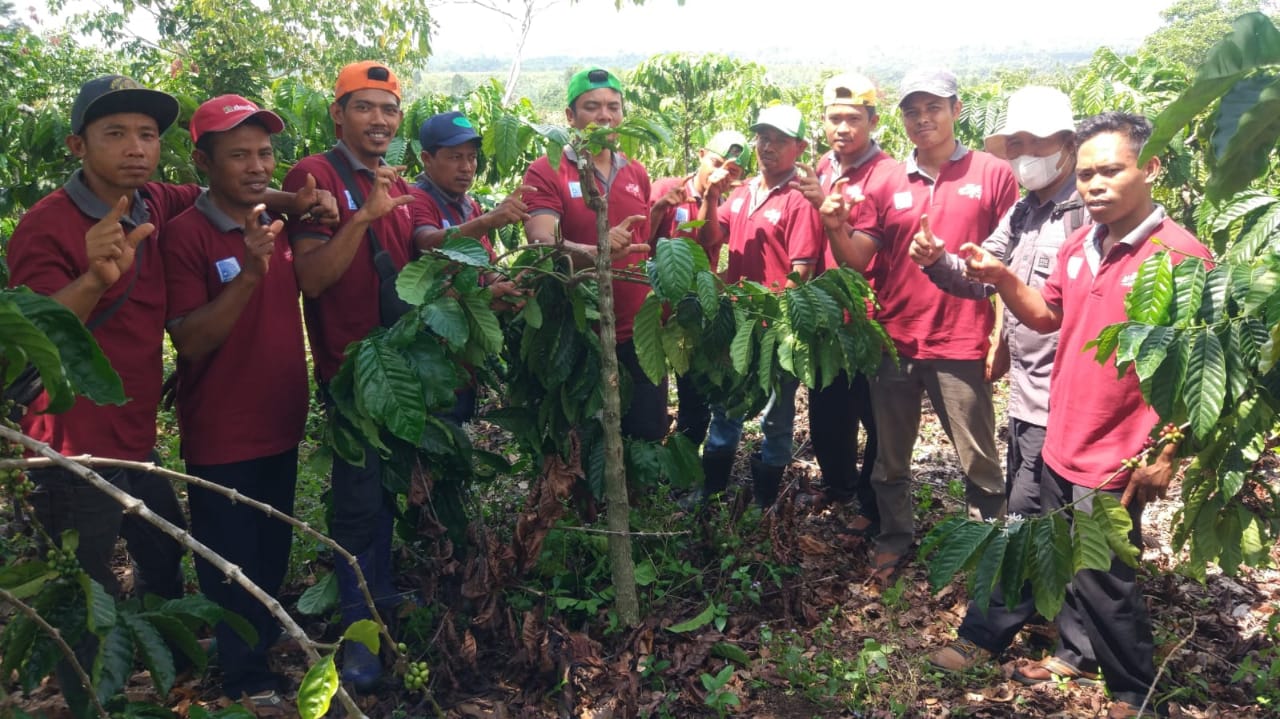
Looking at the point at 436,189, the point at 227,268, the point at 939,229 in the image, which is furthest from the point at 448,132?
the point at 939,229

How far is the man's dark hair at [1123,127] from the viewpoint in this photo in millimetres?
2592

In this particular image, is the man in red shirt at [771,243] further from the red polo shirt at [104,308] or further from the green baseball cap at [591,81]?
the red polo shirt at [104,308]

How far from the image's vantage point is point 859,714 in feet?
9.24

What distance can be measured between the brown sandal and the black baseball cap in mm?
3198

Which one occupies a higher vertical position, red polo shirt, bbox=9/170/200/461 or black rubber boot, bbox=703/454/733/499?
red polo shirt, bbox=9/170/200/461

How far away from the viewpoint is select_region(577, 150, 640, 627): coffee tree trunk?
262 centimetres

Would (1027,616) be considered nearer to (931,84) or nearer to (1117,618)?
(1117,618)

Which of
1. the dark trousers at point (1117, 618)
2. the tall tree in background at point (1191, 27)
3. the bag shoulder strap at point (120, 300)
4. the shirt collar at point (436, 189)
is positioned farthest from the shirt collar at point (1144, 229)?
the tall tree in background at point (1191, 27)

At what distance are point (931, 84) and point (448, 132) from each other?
6.16 feet

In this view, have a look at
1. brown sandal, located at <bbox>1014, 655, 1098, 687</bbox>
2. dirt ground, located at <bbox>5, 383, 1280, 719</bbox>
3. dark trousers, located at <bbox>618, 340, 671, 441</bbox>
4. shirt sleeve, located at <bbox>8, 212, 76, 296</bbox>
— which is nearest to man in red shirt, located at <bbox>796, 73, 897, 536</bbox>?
dirt ground, located at <bbox>5, 383, 1280, 719</bbox>

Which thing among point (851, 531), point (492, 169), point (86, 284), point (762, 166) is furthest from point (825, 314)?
point (492, 169)

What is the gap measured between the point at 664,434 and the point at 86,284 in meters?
2.11

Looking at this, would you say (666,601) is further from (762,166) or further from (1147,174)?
(1147,174)

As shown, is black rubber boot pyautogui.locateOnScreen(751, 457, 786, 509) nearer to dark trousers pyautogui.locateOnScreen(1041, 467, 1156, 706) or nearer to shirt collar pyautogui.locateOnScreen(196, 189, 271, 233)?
dark trousers pyautogui.locateOnScreen(1041, 467, 1156, 706)
